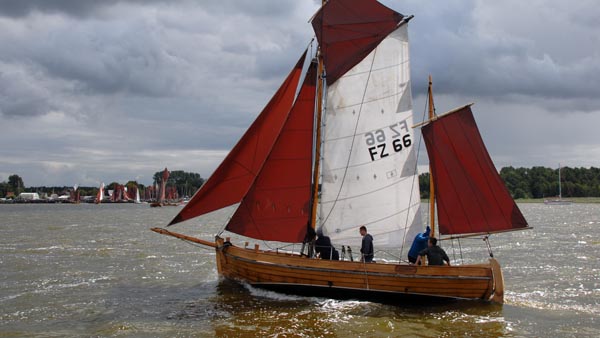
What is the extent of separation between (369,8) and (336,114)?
3.87 meters

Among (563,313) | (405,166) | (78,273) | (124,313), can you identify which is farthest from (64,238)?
(563,313)

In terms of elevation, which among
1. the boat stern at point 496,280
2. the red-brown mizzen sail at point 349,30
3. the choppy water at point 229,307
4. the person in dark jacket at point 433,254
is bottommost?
the choppy water at point 229,307

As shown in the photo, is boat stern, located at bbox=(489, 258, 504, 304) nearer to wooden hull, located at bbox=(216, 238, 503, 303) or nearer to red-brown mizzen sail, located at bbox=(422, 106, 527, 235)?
→ wooden hull, located at bbox=(216, 238, 503, 303)

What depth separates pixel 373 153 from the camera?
2056cm

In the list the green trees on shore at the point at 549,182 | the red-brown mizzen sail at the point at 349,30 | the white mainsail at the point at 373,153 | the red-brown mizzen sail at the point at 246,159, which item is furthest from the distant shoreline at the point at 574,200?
the red-brown mizzen sail at the point at 246,159

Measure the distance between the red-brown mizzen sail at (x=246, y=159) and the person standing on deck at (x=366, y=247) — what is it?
4212 mm

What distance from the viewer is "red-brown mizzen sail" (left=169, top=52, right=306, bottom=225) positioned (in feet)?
67.9

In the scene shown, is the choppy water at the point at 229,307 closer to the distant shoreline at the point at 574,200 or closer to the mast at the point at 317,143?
the mast at the point at 317,143

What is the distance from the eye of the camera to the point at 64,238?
156ft

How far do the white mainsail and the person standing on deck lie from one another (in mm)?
886

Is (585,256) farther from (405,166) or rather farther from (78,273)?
(78,273)

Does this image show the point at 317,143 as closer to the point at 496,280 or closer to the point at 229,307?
the point at 229,307

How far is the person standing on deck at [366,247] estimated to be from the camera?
63.7 feet

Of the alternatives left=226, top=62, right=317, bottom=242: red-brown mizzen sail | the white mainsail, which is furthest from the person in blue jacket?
left=226, top=62, right=317, bottom=242: red-brown mizzen sail
